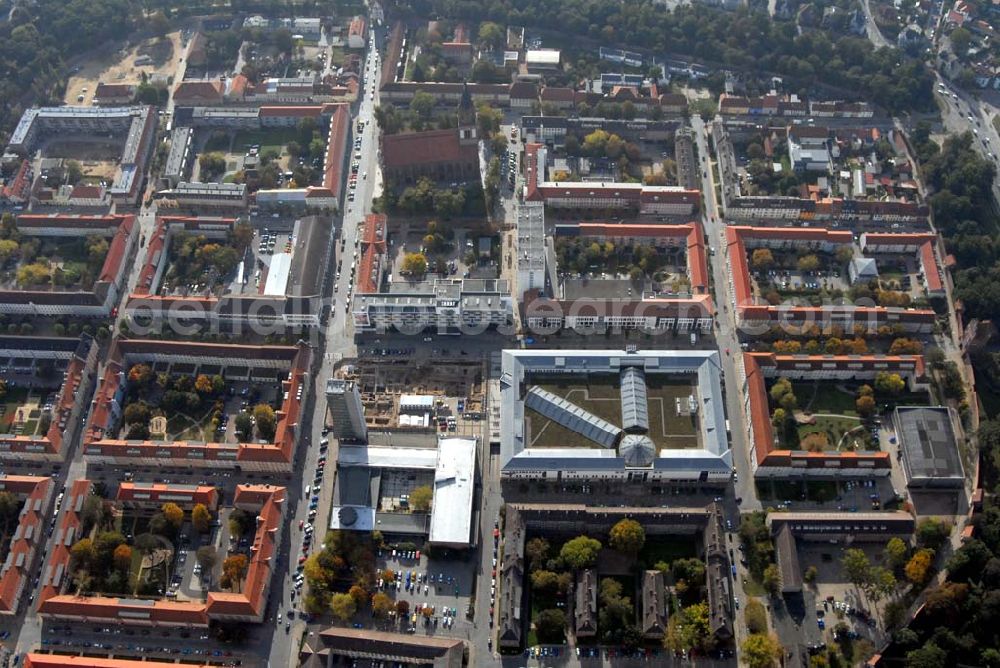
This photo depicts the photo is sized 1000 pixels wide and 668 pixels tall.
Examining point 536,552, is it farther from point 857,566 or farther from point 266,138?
point 266,138

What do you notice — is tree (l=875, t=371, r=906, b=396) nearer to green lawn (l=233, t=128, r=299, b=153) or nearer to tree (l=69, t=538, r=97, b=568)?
tree (l=69, t=538, r=97, b=568)

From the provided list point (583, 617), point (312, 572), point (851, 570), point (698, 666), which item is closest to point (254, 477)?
point (312, 572)

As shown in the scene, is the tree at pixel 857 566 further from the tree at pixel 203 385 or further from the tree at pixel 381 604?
the tree at pixel 203 385

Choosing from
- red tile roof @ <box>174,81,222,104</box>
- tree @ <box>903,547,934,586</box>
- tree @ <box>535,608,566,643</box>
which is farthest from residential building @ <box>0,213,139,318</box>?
tree @ <box>903,547,934,586</box>

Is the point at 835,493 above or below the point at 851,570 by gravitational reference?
above

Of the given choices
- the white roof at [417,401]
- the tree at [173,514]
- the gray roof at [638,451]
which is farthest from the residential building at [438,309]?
the tree at [173,514]

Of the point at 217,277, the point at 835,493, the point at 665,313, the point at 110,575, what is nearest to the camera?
the point at 110,575

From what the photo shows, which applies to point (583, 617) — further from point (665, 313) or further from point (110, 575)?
point (110, 575)

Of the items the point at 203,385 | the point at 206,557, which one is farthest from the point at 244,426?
the point at 206,557
